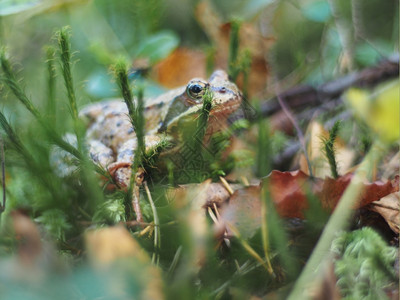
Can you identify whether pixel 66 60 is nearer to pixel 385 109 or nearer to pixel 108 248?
pixel 108 248

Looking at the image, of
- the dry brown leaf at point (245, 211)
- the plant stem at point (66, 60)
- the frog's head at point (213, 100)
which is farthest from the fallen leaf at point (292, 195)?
the plant stem at point (66, 60)

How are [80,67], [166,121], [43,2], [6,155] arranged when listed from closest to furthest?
[6,155] < [166,121] < [43,2] < [80,67]

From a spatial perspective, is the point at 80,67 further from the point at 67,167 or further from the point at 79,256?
the point at 79,256

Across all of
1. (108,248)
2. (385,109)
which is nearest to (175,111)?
(108,248)

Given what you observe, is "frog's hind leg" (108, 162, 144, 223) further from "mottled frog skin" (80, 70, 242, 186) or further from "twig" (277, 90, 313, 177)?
"twig" (277, 90, 313, 177)

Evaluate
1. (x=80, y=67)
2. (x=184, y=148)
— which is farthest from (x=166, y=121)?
(x=80, y=67)

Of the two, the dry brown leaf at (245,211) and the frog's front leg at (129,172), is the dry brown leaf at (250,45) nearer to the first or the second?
the frog's front leg at (129,172)
